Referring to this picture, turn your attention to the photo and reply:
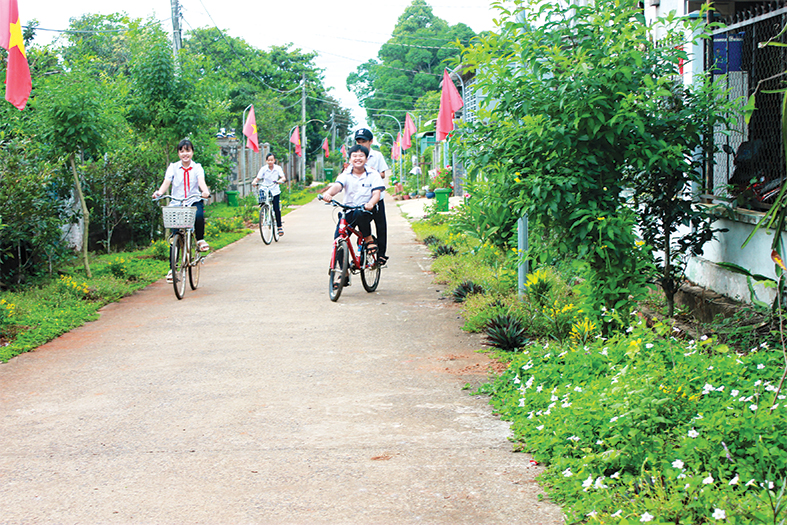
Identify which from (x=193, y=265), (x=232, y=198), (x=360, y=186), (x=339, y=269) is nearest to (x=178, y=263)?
(x=193, y=265)

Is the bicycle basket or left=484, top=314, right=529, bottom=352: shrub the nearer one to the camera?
left=484, top=314, right=529, bottom=352: shrub

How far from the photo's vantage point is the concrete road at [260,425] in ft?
11.7

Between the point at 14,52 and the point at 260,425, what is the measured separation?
205 inches

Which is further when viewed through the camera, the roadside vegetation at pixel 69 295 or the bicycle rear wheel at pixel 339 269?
the bicycle rear wheel at pixel 339 269

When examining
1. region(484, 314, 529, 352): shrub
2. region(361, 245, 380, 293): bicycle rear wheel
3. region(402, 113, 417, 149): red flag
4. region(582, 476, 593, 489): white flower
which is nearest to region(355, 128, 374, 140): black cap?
region(361, 245, 380, 293): bicycle rear wheel

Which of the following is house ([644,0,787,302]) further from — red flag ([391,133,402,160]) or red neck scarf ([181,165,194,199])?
red flag ([391,133,402,160])

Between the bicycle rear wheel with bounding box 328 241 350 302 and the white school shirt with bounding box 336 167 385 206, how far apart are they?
2.20ft

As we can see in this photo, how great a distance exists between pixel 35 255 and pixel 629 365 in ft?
26.6

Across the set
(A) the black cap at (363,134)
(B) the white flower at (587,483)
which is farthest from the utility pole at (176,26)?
(B) the white flower at (587,483)

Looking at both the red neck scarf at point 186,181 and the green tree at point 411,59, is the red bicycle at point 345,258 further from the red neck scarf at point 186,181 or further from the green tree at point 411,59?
the green tree at point 411,59

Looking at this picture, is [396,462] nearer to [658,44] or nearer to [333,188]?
[658,44]

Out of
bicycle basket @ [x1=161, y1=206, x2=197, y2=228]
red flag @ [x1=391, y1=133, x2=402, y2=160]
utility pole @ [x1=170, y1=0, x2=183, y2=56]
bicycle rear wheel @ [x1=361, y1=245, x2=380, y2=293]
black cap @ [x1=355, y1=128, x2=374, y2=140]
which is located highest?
utility pole @ [x1=170, y1=0, x2=183, y2=56]

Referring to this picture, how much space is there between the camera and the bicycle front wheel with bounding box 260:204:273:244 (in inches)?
629

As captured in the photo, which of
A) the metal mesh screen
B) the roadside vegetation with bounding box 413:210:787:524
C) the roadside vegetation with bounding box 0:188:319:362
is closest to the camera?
the roadside vegetation with bounding box 413:210:787:524
